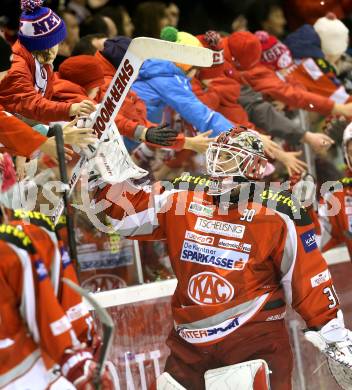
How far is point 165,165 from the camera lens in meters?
5.58

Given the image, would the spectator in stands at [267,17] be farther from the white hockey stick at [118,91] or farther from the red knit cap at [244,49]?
the white hockey stick at [118,91]

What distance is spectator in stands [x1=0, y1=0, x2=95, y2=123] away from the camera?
422 cm

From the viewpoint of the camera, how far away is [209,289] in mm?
4113

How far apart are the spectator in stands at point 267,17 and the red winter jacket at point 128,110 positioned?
2.10m

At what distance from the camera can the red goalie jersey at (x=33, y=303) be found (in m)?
3.19

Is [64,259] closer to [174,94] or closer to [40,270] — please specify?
[40,270]

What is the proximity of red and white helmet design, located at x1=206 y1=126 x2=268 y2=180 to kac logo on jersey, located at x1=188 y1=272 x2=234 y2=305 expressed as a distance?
0.43 m

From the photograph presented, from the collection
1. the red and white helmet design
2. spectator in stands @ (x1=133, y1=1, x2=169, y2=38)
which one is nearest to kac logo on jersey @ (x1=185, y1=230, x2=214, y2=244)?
the red and white helmet design

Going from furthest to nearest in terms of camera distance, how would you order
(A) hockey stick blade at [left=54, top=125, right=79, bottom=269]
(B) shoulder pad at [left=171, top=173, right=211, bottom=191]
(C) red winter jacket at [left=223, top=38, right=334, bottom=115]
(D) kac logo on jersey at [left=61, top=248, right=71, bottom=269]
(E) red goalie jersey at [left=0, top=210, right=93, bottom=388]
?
(C) red winter jacket at [left=223, top=38, right=334, bottom=115] → (B) shoulder pad at [left=171, top=173, right=211, bottom=191] → (A) hockey stick blade at [left=54, top=125, right=79, bottom=269] → (D) kac logo on jersey at [left=61, top=248, right=71, bottom=269] → (E) red goalie jersey at [left=0, top=210, right=93, bottom=388]

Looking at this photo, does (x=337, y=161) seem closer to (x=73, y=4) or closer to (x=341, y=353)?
(x=73, y=4)

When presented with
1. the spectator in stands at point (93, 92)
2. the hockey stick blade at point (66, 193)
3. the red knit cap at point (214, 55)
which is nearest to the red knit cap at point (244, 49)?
the red knit cap at point (214, 55)

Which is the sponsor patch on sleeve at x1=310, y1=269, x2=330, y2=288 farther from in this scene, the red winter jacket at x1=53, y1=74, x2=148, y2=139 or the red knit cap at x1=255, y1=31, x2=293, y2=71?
the red knit cap at x1=255, y1=31, x2=293, y2=71

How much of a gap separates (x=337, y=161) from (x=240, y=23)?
1121 mm

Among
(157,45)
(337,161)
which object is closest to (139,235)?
(157,45)
